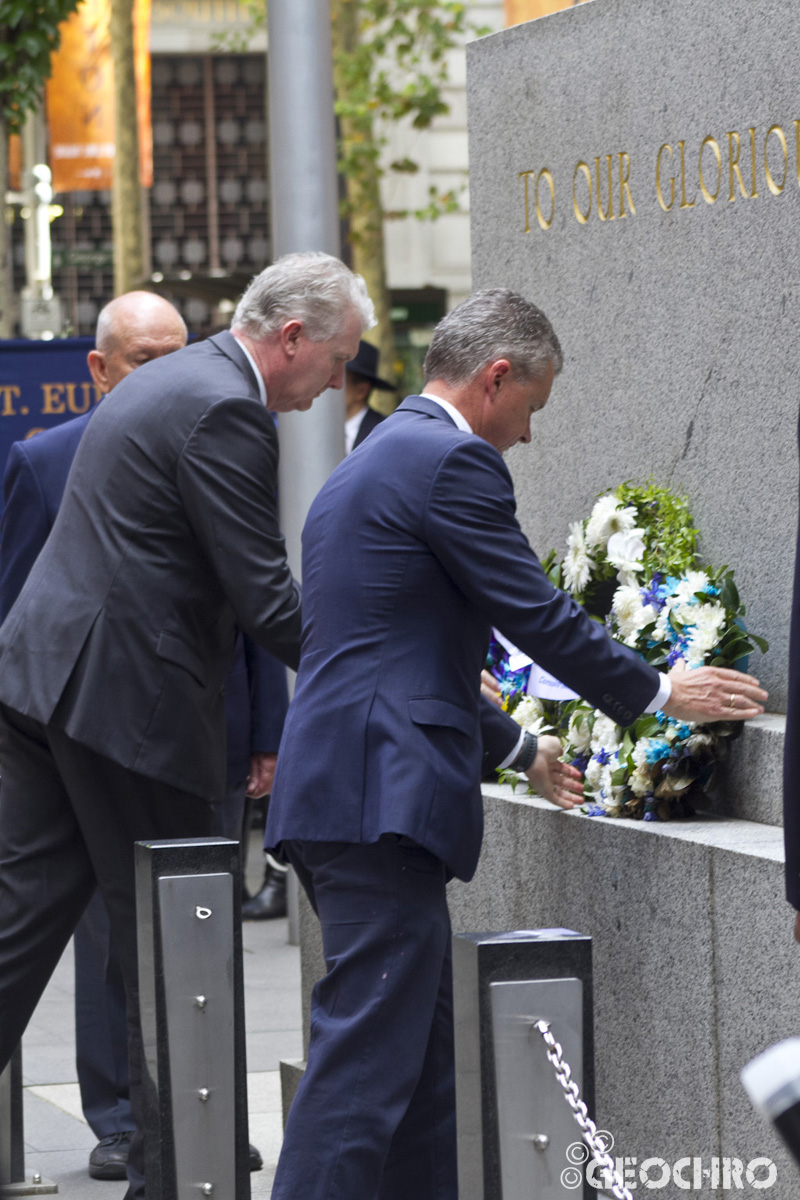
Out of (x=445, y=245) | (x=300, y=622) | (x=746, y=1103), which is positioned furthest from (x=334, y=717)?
(x=445, y=245)

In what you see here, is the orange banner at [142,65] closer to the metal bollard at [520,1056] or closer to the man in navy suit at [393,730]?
the man in navy suit at [393,730]

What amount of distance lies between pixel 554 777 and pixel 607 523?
0.82 metres

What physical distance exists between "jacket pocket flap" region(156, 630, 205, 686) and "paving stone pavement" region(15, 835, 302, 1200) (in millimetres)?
1429

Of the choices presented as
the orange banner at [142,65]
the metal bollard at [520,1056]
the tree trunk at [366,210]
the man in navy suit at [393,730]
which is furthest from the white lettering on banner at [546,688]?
the orange banner at [142,65]

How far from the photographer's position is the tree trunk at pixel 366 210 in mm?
18031

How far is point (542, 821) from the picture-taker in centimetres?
455

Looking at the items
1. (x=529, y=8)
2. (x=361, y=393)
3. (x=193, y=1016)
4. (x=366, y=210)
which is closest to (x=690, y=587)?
(x=193, y=1016)

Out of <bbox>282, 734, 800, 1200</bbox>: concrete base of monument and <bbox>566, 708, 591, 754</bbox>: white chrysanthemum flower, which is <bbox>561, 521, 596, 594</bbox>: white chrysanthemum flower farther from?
<bbox>282, 734, 800, 1200</bbox>: concrete base of monument

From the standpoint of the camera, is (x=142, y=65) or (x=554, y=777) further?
(x=142, y=65)

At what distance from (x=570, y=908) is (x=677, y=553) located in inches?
34.7

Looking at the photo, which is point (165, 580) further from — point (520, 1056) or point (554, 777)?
point (520, 1056)

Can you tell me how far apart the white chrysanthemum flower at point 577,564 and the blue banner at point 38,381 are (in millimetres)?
5120

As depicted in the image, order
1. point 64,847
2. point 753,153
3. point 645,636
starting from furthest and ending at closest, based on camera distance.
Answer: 1. point 753,153
2. point 645,636
3. point 64,847

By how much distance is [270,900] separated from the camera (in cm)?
886
